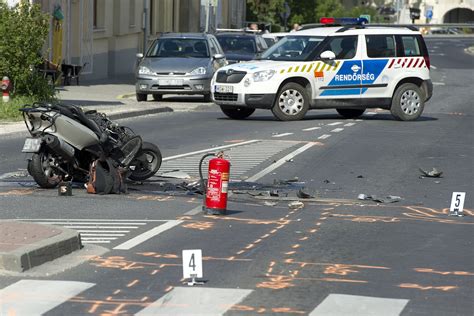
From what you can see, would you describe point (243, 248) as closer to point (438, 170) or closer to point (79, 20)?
point (438, 170)

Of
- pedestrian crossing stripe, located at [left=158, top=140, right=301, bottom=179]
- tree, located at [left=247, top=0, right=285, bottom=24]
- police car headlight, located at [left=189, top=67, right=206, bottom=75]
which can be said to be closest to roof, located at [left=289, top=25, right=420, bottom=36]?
police car headlight, located at [left=189, top=67, right=206, bottom=75]

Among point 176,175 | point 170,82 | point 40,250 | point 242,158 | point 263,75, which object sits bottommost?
point 170,82

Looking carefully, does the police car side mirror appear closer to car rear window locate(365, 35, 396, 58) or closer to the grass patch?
car rear window locate(365, 35, 396, 58)

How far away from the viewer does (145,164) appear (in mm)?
15484

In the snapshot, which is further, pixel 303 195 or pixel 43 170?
pixel 43 170

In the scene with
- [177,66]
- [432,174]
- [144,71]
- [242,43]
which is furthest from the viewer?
[242,43]

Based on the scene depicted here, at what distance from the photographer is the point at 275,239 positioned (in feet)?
37.9

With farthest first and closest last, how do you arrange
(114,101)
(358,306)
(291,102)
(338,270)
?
(114,101), (291,102), (338,270), (358,306)

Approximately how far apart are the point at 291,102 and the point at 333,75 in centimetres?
103

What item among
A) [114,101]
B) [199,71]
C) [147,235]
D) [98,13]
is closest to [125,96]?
A: [114,101]

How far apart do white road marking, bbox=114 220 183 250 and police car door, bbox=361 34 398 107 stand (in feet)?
50.1

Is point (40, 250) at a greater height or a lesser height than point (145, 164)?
greater

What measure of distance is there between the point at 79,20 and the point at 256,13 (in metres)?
48.6

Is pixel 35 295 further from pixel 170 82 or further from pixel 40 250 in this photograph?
pixel 170 82
